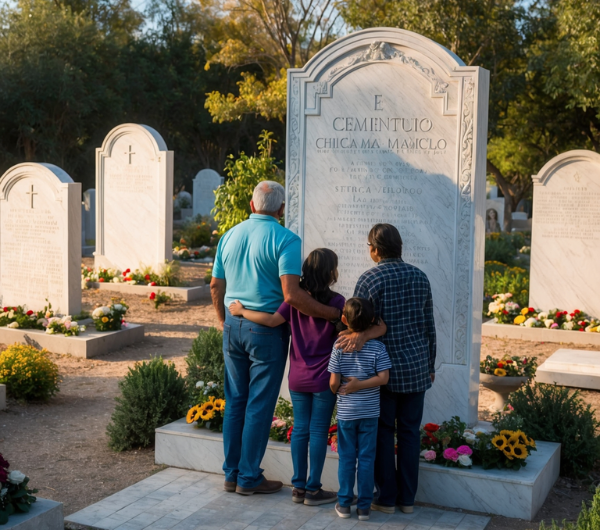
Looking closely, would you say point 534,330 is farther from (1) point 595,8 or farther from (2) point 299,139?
(1) point 595,8

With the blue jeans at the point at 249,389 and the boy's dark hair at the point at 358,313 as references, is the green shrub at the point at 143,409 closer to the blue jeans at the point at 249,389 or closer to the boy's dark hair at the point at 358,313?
the blue jeans at the point at 249,389

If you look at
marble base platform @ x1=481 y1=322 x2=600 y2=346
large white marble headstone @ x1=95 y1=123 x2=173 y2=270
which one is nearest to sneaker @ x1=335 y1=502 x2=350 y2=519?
marble base platform @ x1=481 y1=322 x2=600 y2=346

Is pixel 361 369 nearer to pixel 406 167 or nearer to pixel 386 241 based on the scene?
pixel 386 241

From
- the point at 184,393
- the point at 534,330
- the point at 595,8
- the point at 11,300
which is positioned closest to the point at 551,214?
the point at 534,330

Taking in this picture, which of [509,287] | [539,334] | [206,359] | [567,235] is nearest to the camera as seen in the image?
[206,359]

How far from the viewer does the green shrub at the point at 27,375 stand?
731 cm

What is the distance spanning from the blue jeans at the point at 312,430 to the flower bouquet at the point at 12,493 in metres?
1.56

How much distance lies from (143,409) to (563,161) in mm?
7971

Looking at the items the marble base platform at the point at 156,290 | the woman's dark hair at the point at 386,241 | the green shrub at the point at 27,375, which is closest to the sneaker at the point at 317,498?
the woman's dark hair at the point at 386,241

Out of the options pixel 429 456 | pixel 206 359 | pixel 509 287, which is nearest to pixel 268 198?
pixel 429 456

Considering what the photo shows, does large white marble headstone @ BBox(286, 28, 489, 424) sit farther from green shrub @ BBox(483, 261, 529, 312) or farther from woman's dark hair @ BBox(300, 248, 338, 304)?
green shrub @ BBox(483, 261, 529, 312)

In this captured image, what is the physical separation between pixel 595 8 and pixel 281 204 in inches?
520

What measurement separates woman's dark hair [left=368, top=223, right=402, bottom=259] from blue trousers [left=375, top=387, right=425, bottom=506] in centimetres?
82

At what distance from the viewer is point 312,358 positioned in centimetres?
451
